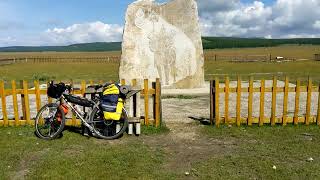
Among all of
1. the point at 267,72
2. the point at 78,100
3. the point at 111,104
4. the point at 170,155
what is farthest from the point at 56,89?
the point at 267,72

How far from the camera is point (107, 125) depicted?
769cm

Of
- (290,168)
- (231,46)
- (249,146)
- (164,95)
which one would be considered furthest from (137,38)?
(231,46)

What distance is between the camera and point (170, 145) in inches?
286

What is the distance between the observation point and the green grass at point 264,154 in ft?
18.7

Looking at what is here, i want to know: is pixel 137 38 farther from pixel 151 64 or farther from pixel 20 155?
pixel 20 155

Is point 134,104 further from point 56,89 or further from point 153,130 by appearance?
point 56,89

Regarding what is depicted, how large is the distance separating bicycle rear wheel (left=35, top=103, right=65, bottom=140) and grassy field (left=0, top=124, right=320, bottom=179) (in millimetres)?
192

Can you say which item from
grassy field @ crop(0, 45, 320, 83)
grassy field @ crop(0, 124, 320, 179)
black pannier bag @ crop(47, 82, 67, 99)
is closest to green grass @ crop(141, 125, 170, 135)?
grassy field @ crop(0, 124, 320, 179)

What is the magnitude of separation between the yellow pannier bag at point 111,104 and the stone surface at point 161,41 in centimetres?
694

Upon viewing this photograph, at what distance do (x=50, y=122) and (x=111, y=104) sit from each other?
1.31 m

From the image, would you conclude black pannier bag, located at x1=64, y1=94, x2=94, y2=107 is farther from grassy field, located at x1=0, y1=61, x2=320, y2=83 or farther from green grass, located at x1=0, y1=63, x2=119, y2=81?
green grass, located at x1=0, y1=63, x2=119, y2=81

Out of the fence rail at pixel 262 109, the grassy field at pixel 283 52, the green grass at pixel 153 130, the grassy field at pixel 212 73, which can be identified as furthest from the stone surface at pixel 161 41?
the grassy field at pixel 283 52

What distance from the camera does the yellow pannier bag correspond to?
7477 millimetres

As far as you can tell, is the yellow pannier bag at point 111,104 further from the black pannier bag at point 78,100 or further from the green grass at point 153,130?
the green grass at point 153,130
